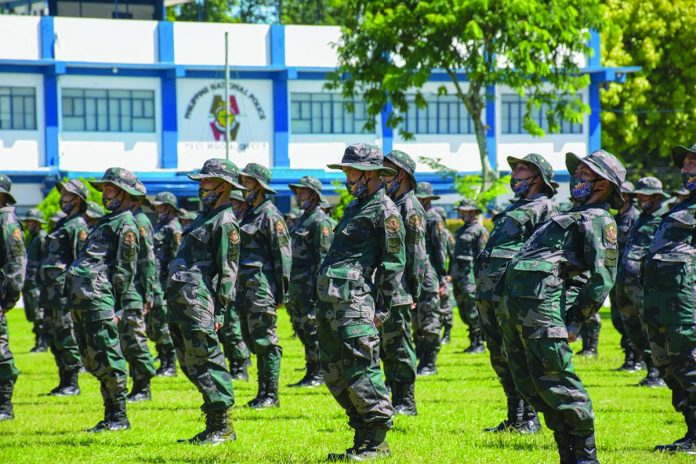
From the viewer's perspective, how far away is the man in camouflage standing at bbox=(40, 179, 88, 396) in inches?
518

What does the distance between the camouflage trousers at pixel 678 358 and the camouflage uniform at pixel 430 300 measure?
A: 4933 millimetres

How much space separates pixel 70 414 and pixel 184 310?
126 inches

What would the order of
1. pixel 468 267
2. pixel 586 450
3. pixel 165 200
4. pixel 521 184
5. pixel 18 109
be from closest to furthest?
pixel 586 450 → pixel 521 184 → pixel 165 200 → pixel 468 267 → pixel 18 109

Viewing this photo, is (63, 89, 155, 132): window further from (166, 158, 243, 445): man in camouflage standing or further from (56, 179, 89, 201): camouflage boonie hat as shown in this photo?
(166, 158, 243, 445): man in camouflage standing

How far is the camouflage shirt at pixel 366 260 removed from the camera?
9.16 m

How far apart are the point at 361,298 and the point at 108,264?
3.27m

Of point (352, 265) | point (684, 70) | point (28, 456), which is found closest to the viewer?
point (352, 265)

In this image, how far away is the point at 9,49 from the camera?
40.0 m

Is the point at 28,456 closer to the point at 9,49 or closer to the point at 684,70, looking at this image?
Result: the point at 9,49

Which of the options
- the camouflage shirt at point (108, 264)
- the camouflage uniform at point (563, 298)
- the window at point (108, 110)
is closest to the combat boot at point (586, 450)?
the camouflage uniform at point (563, 298)

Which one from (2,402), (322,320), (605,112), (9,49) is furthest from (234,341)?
(605,112)

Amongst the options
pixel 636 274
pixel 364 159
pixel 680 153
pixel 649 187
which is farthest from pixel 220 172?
pixel 649 187

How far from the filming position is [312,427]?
11.2 m

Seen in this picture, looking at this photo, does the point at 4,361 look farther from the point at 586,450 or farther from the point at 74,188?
the point at 586,450
